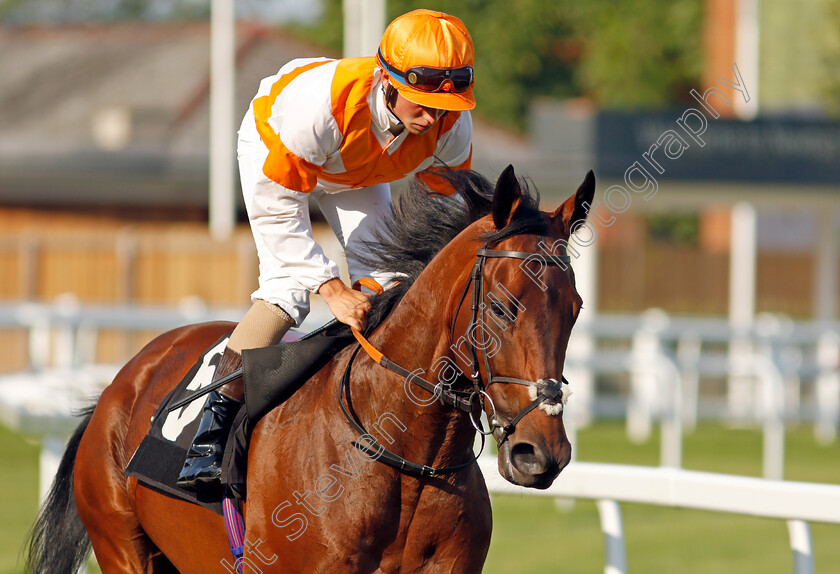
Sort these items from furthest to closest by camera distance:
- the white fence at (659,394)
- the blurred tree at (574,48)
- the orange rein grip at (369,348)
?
the blurred tree at (574,48) < the white fence at (659,394) < the orange rein grip at (369,348)

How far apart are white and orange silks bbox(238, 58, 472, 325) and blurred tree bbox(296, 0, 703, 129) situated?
23.4m

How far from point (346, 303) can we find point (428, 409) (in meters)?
0.45

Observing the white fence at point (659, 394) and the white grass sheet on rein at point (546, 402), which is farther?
the white fence at point (659, 394)

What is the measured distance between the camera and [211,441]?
338 centimetres

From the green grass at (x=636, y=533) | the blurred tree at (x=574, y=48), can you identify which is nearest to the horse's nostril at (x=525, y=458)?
the green grass at (x=636, y=533)

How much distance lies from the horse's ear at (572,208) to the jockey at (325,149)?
43 cm

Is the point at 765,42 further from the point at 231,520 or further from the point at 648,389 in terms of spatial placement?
the point at 231,520

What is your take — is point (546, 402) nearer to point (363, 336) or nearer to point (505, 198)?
point (505, 198)

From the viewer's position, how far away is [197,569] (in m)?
3.57

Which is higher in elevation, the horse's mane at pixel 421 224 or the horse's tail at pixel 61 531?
the horse's mane at pixel 421 224

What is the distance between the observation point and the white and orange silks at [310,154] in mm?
3305

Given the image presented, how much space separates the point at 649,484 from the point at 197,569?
5.05 ft

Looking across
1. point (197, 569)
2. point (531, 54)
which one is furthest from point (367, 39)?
point (531, 54)

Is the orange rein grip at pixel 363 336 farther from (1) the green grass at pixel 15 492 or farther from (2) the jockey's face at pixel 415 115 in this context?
(1) the green grass at pixel 15 492
